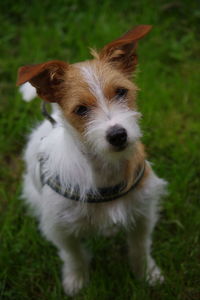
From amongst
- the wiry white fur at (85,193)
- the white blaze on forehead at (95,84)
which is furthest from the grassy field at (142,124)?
the white blaze on forehead at (95,84)

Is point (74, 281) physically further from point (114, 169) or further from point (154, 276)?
point (114, 169)

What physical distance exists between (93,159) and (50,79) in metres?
0.49

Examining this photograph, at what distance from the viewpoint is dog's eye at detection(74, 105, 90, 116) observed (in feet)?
7.22

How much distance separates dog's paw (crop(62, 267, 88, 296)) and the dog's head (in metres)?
1.12

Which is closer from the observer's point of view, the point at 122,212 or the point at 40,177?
the point at 122,212

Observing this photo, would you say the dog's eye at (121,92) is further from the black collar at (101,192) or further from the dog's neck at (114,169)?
the black collar at (101,192)

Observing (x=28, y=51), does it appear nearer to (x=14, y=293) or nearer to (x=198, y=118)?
(x=198, y=118)

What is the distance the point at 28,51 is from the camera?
4.58 m

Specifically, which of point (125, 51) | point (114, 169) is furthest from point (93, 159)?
point (125, 51)

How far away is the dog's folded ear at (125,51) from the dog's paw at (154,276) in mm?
1324

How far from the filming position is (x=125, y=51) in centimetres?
238

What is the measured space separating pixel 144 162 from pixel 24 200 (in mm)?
1237

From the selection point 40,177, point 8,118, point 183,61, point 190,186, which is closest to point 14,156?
point 8,118

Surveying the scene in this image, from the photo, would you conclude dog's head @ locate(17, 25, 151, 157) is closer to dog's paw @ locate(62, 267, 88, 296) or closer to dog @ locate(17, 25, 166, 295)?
dog @ locate(17, 25, 166, 295)
